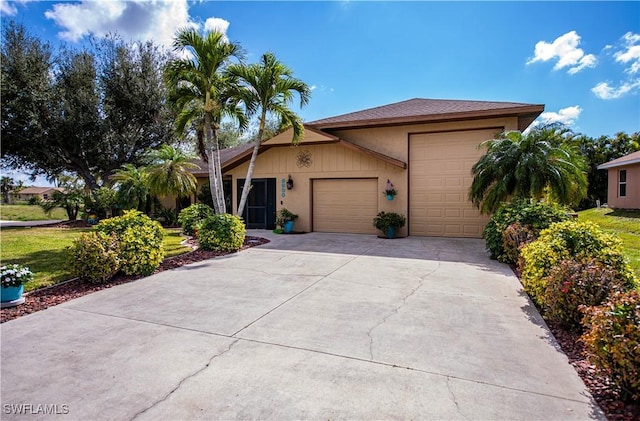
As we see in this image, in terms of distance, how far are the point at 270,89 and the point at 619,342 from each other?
9676 mm

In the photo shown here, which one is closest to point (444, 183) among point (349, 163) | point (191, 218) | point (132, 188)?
point (349, 163)

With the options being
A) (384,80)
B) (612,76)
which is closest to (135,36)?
(384,80)

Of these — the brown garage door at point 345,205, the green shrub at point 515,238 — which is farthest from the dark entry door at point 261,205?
the green shrub at point 515,238

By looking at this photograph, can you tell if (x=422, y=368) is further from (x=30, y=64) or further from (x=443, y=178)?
(x=30, y=64)

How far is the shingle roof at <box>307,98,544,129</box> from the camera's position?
1037 centimetres

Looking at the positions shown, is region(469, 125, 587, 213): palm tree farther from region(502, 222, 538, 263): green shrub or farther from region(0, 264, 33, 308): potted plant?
region(0, 264, 33, 308): potted plant

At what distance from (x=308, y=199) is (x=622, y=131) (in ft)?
84.2

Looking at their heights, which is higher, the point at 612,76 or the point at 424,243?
the point at 612,76

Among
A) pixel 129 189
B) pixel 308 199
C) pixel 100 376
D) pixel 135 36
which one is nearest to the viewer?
pixel 100 376

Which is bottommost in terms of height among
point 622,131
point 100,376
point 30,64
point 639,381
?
point 100,376

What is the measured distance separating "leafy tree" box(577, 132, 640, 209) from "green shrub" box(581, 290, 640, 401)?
26.4 metres

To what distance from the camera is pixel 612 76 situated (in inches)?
541

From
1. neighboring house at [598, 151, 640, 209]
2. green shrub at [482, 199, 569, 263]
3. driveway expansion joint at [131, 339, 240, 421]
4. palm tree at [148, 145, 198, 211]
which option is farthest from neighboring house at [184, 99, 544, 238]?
neighboring house at [598, 151, 640, 209]

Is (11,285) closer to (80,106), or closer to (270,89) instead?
(270,89)
